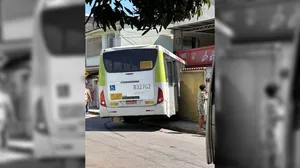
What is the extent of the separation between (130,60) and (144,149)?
153 inches

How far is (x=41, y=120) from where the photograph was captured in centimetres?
148

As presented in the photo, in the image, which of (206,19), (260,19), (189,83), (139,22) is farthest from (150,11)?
(206,19)

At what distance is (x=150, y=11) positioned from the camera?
10.6ft

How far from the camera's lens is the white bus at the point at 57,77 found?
1.45 m

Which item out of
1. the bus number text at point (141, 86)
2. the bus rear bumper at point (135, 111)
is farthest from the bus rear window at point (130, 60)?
the bus rear bumper at point (135, 111)

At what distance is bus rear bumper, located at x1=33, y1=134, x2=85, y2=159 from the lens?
1468 millimetres

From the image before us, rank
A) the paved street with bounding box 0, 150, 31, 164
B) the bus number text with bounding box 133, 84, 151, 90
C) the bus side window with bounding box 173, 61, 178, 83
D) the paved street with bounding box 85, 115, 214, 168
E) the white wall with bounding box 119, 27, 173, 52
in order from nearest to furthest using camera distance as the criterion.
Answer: the paved street with bounding box 0, 150, 31, 164, the paved street with bounding box 85, 115, 214, 168, the bus number text with bounding box 133, 84, 151, 90, the bus side window with bounding box 173, 61, 178, 83, the white wall with bounding box 119, 27, 173, 52

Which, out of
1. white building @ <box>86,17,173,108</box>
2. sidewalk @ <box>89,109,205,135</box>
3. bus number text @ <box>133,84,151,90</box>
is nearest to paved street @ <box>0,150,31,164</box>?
sidewalk @ <box>89,109,205,135</box>

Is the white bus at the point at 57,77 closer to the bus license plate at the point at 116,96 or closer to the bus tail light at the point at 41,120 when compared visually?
the bus tail light at the point at 41,120

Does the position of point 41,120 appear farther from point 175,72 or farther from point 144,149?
point 175,72

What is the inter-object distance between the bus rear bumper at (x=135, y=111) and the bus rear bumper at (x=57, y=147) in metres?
8.33

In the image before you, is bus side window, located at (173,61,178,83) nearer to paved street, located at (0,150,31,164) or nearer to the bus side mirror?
the bus side mirror

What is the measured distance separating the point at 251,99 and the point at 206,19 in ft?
47.8

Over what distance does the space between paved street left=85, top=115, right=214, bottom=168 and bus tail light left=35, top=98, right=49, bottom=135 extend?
4132 mm
